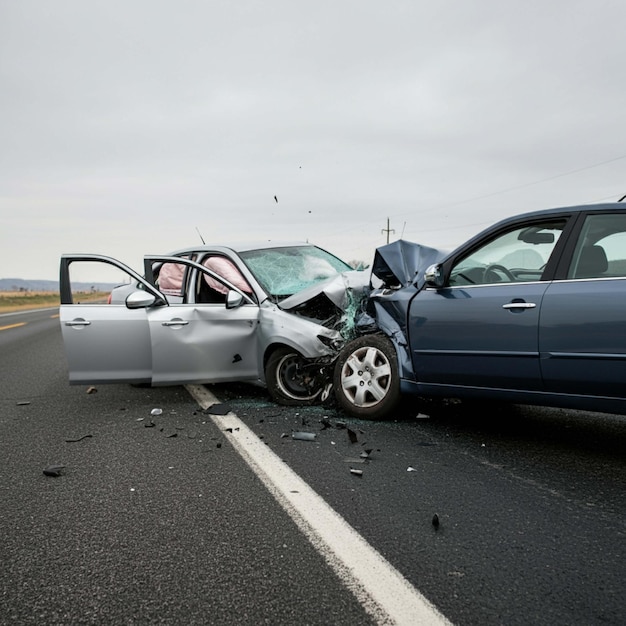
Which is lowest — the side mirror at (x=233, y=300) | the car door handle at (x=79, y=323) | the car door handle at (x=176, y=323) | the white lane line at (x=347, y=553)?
the white lane line at (x=347, y=553)

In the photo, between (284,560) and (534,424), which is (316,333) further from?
(284,560)

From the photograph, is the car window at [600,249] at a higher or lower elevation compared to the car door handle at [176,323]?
higher

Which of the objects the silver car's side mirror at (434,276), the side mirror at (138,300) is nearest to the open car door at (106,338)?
the side mirror at (138,300)

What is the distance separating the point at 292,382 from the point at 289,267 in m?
1.51

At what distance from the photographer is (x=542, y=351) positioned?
4055 millimetres

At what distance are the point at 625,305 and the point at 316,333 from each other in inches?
104

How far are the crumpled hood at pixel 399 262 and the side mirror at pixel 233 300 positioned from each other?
1325 mm

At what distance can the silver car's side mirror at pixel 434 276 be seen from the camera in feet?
15.5

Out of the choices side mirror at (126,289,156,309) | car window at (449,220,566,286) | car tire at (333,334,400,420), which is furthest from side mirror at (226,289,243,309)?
car window at (449,220,566,286)

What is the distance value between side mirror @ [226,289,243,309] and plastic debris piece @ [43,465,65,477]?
2363mm

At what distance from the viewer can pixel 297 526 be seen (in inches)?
119

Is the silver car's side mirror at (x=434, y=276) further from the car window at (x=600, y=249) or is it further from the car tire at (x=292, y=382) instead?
the car tire at (x=292, y=382)

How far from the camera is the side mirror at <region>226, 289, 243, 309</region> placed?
6.01 metres

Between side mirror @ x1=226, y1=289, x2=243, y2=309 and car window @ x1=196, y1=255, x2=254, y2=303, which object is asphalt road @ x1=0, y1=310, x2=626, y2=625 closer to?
side mirror @ x1=226, y1=289, x2=243, y2=309
